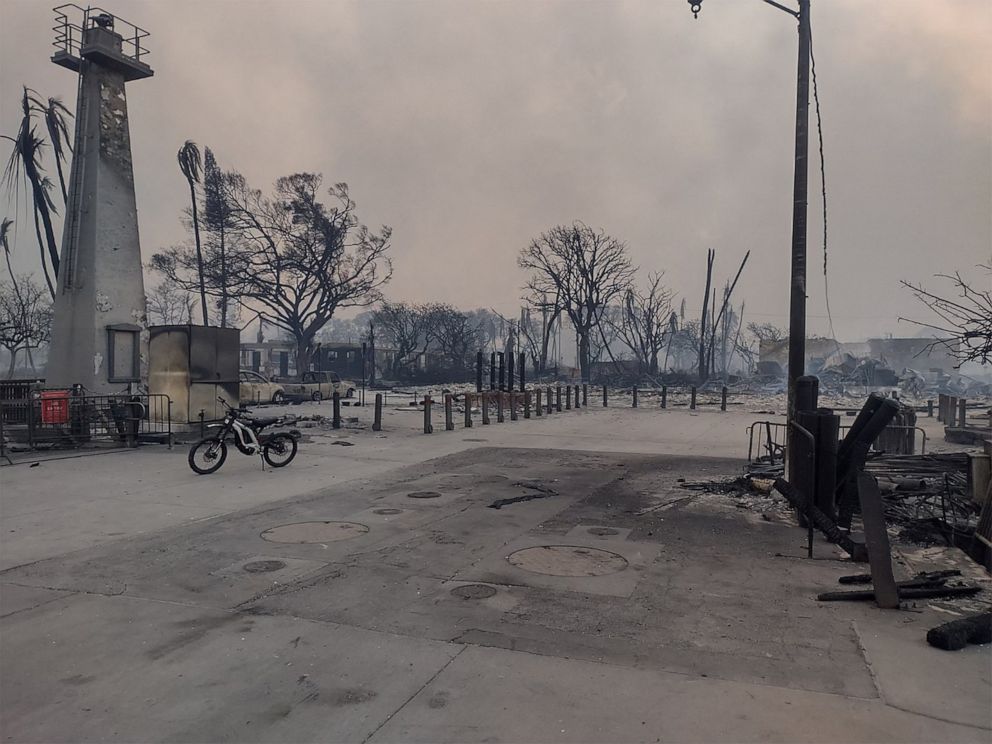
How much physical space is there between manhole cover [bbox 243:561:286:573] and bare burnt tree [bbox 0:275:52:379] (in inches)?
946

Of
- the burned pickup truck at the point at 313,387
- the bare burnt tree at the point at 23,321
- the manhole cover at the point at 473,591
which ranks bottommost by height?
the manhole cover at the point at 473,591

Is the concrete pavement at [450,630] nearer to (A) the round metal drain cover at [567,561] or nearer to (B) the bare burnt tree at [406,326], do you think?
(A) the round metal drain cover at [567,561]

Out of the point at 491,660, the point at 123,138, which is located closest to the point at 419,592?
the point at 491,660

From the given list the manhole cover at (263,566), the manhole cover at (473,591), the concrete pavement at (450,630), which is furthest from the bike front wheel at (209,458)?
the manhole cover at (473,591)

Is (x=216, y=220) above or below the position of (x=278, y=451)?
above

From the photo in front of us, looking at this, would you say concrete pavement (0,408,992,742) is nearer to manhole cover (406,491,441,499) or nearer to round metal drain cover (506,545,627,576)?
round metal drain cover (506,545,627,576)

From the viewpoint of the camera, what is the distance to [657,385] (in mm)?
46250

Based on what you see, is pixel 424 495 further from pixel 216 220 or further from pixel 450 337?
pixel 450 337

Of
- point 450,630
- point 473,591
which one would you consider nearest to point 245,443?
point 473,591

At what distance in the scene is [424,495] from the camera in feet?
33.4

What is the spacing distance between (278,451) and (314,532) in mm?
5255

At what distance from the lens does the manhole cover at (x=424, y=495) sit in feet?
33.0

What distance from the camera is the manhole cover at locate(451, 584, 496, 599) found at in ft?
18.6

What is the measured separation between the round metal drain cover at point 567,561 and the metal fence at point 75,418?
11261 mm
